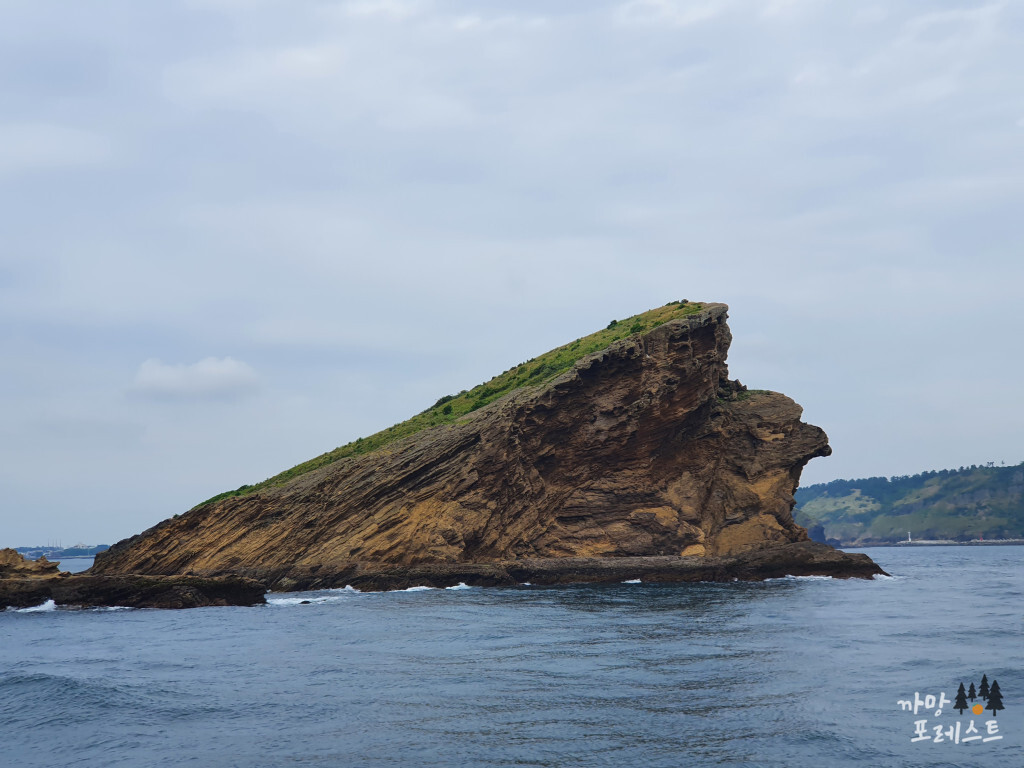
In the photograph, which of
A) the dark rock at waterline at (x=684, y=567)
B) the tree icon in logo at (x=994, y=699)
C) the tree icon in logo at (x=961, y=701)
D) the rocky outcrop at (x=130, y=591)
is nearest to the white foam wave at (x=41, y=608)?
Answer: the rocky outcrop at (x=130, y=591)

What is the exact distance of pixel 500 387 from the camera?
8356 cm

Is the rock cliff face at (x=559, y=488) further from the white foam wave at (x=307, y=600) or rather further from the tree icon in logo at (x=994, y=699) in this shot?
the tree icon in logo at (x=994, y=699)

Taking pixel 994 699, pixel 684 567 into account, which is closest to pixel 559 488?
pixel 684 567

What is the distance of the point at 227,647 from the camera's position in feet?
116

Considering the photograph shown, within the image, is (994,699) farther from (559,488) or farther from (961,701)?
(559,488)

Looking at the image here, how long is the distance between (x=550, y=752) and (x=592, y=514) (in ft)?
173

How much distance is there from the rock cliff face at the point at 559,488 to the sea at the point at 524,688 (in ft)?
64.1

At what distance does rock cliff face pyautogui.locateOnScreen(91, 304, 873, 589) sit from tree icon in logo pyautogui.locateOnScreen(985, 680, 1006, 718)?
44.2 metres

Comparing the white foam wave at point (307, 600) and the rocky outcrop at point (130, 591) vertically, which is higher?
the rocky outcrop at point (130, 591)

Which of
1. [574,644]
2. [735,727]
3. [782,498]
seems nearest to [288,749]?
[735,727]

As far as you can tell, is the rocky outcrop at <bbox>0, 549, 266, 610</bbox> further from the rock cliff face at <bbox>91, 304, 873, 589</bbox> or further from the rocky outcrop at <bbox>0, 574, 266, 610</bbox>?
the rock cliff face at <bbox>91, 304, 873, 589</bbox>

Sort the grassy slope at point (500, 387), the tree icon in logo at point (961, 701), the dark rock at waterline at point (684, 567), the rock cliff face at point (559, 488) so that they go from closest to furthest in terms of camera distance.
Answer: the tree icon in logo at point (961, 701)
the rock cliff face at point (559, 488)
the dark rock at waterline at point (684, 567)
the grassy slope at point (500, 387)

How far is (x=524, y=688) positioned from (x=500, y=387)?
5876cm

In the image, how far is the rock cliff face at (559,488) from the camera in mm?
65375
